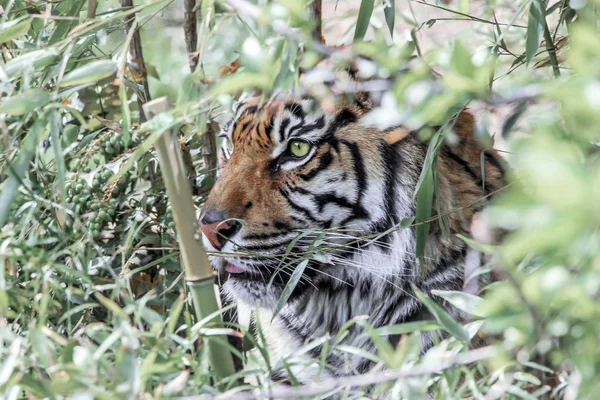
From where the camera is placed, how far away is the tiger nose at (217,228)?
1.36 metres

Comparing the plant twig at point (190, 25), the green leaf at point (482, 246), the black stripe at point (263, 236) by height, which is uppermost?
the plant twig at point (190, 25)

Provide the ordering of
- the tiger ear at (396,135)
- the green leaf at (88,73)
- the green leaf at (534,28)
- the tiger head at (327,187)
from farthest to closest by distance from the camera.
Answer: the tiger head at (327,187) < the tiger ear at (396,135) < the green leaf at (534,28) < the green leaf at (88,73)

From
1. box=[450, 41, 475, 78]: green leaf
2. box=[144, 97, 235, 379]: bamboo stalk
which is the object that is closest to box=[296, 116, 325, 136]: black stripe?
box=[144, 97, 235, 379]: bamboo stalk

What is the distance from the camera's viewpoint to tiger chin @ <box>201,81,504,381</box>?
4.63ft

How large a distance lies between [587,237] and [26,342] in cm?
62

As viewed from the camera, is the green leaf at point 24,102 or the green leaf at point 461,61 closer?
the green leaf at point 461,61

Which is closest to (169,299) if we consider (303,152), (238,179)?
(238,179)

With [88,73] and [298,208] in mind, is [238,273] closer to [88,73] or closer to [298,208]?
[298,208]

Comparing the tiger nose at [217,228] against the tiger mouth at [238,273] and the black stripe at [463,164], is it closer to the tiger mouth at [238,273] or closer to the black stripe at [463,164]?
the tiger mouth at [238,273]

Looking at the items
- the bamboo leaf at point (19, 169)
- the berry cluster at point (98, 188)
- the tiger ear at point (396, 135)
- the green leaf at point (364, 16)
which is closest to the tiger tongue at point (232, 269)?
the berry cluster at point (98, 188)

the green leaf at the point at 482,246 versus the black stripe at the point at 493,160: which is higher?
the green leaf at the point at 482,246

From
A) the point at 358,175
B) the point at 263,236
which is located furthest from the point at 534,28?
the point at 263,236

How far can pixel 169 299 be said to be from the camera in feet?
4.84

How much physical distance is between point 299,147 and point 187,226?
23.8 inches
